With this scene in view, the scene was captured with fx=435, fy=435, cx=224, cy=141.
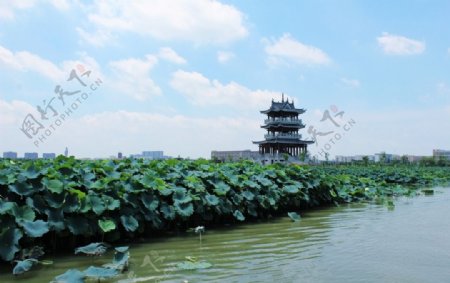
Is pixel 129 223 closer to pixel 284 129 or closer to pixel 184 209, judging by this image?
pixel 184 209

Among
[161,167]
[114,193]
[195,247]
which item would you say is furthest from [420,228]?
[114,193]

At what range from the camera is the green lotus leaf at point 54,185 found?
447 cm

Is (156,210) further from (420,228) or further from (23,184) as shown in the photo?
(420,228)

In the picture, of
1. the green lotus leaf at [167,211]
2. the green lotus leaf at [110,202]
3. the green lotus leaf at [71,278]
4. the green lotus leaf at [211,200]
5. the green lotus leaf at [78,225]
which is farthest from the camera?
the green lotus leaf at [211,200]

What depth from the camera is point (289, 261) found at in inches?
169

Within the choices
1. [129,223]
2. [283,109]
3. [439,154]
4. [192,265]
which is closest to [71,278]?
[192,265]

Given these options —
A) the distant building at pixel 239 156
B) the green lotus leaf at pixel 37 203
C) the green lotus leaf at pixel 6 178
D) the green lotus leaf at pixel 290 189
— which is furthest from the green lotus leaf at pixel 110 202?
the distant building at pixel 239 156

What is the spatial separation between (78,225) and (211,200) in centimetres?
219

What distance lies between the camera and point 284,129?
1816 inches

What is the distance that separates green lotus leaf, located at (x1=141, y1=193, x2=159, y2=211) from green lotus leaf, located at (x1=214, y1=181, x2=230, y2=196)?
4.13ft

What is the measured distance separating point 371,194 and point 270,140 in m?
34.1

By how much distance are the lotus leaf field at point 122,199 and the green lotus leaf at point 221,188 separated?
2 centimetres

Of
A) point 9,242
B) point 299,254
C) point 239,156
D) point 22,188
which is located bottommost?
point 299,254

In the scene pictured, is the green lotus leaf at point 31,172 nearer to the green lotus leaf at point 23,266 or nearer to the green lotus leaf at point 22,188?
the green lotus leaf at point 22,188
